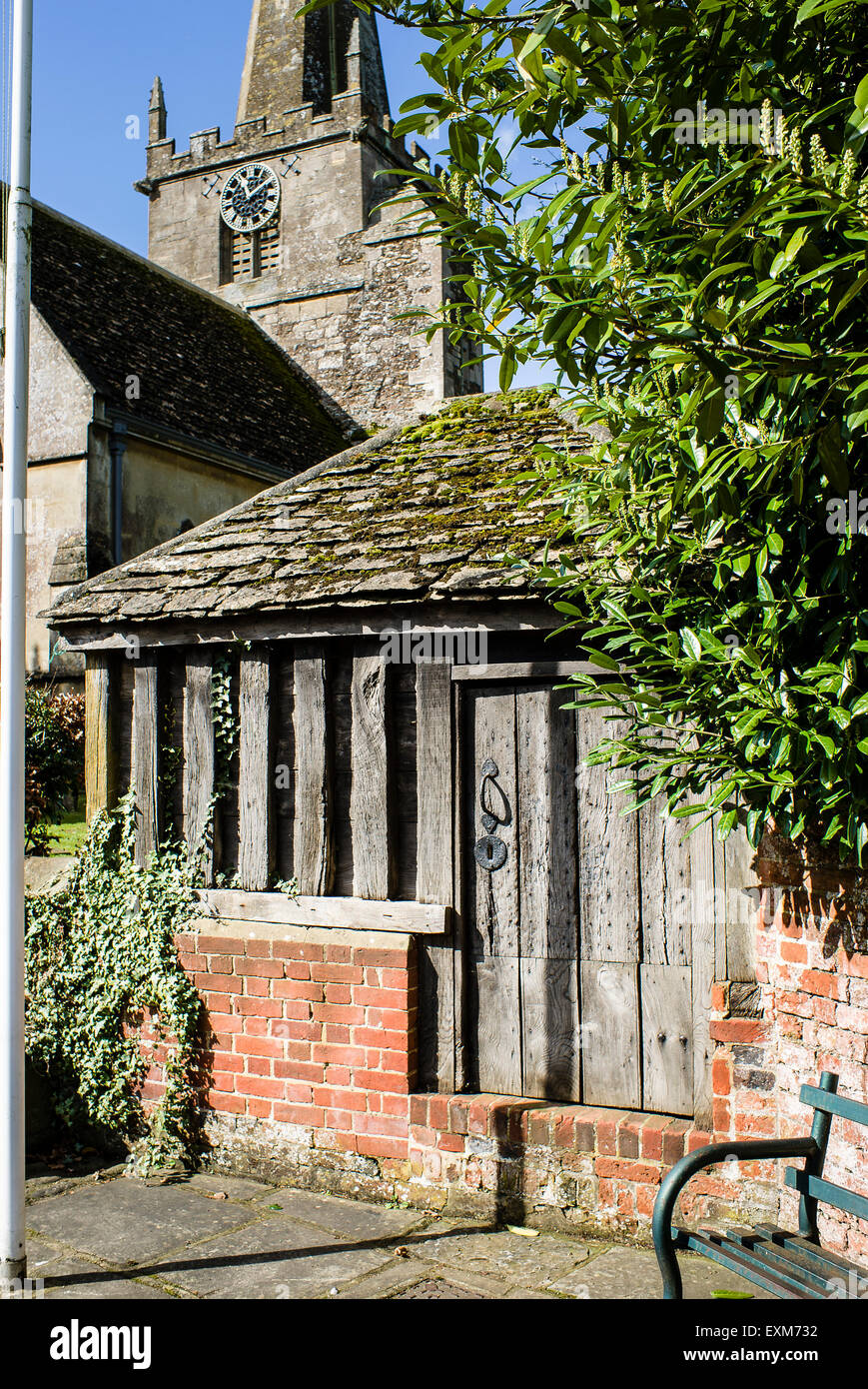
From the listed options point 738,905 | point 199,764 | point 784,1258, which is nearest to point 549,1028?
point 738,905

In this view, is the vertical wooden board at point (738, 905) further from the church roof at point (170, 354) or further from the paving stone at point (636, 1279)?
the church roof at point (170, 354)

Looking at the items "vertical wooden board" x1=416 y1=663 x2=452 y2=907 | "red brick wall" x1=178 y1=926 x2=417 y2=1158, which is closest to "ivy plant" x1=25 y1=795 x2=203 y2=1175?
"red brick wall" x1=178 y1=926 x2=417 y2=1158

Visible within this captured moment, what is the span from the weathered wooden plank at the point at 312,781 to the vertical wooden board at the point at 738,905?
1.96m

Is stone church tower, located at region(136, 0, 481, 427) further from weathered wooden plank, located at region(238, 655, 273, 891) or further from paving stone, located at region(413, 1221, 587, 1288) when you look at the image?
paving stone, located at region(413, 1221, 587, 1288)

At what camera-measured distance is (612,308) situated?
248cm

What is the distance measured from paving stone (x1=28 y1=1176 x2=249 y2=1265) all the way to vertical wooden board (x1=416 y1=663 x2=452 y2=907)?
1.76 metres

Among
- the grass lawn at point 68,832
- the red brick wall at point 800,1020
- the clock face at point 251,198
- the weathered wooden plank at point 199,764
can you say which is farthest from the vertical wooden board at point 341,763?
the clock face at point 251,198

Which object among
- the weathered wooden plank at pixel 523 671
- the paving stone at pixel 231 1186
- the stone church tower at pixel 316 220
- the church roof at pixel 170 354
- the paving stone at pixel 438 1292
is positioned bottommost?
the paving stone at pixel 231 1186

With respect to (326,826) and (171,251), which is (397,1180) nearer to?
(326,826)

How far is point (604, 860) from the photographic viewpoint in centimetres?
462

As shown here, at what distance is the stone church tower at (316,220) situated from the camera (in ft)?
68.6

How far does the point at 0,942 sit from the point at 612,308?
121 inches

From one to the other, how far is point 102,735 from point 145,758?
1.16 feet

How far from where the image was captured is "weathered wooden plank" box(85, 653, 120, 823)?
5.89 metres
